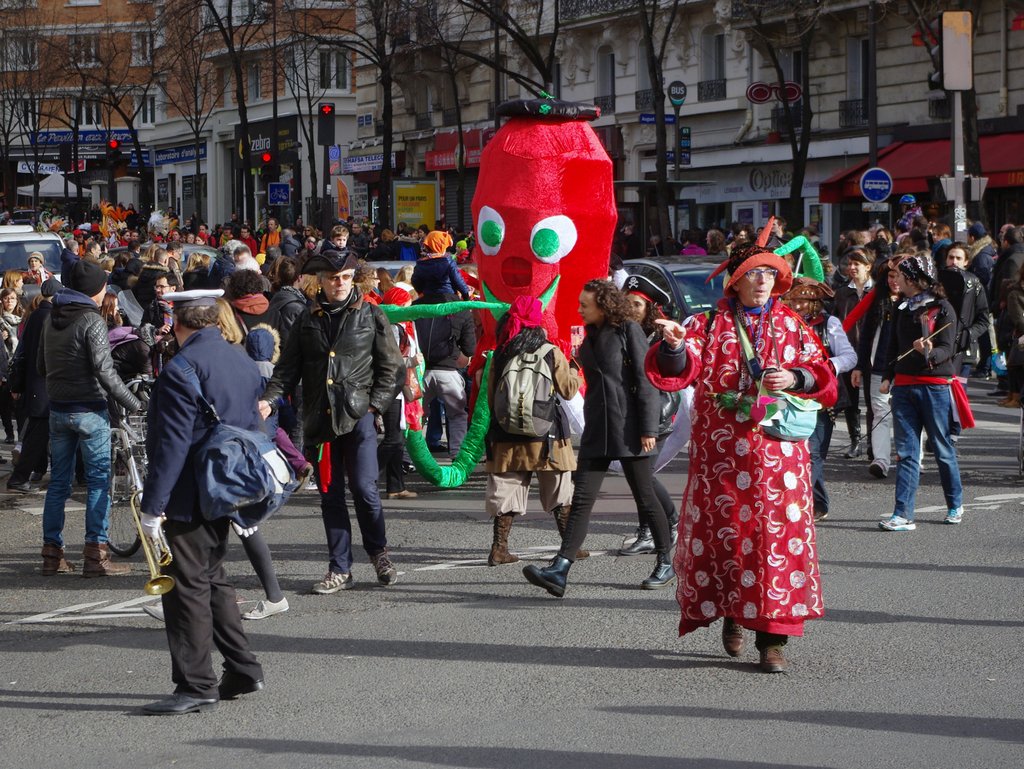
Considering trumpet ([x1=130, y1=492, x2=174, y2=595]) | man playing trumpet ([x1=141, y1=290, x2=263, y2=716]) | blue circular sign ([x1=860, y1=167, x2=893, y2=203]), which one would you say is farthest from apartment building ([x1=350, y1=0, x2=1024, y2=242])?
trumpet ([x1=130, y1=492, x2=174, y2=595])

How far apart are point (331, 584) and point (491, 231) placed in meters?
4.17

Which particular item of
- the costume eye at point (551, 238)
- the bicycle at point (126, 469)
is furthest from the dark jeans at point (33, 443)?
the costume eye at point (551, 238)

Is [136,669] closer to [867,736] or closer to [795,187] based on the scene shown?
[867,736]

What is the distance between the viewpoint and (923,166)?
3138 cm

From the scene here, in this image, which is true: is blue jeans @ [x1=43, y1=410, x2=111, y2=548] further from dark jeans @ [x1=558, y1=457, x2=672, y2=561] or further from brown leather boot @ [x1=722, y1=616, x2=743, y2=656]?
brown leather boot @ [x1=722, y1=616, x2=743, y2=656]

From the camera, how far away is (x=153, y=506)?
6.04 m

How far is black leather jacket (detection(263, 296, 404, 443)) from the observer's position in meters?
8.23

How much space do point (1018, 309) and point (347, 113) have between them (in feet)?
154

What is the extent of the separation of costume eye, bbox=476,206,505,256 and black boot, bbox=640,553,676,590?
4.02 meters

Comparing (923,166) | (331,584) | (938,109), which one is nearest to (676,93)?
(923,166)

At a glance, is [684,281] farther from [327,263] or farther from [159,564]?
[159,564]

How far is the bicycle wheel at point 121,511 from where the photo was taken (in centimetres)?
950

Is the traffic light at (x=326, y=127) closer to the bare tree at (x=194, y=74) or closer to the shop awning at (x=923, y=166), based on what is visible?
the shop awning at (x=923, y=166)

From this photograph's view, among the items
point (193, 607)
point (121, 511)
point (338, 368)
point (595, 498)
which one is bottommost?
point (121, 511)
